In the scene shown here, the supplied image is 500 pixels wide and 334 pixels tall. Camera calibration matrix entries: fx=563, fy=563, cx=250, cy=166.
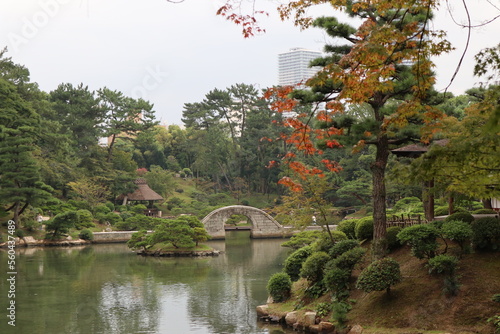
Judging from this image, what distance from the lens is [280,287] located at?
12.8 m

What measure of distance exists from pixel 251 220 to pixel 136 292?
19174mm

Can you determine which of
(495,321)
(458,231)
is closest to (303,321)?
(458,231)

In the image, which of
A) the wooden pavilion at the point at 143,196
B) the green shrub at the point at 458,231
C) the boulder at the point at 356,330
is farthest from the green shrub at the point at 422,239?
the wooden pavilion at the point at 143,196

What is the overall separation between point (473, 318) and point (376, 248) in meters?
2.89

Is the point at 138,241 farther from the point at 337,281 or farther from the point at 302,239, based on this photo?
the point at 337,281

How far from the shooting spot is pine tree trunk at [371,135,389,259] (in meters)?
11.8

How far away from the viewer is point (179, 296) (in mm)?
15523

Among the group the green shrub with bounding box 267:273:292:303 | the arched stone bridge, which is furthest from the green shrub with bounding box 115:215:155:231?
the green shrub with bounding box 267:273:292:303

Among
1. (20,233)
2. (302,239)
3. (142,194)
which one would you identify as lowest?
(302,239)

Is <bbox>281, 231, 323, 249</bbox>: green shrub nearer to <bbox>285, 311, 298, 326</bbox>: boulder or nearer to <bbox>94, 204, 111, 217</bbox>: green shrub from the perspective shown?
<bbox>285, 311, 298, 326</bbox>: boulder

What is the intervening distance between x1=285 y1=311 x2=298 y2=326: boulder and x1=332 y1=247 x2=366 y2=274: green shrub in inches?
52.4

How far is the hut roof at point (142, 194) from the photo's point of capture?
40.3 metres

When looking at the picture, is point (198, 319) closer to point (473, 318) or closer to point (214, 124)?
point (473, 318)

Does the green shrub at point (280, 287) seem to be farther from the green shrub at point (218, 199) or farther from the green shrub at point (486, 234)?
the green shrub at point (218, 199)
